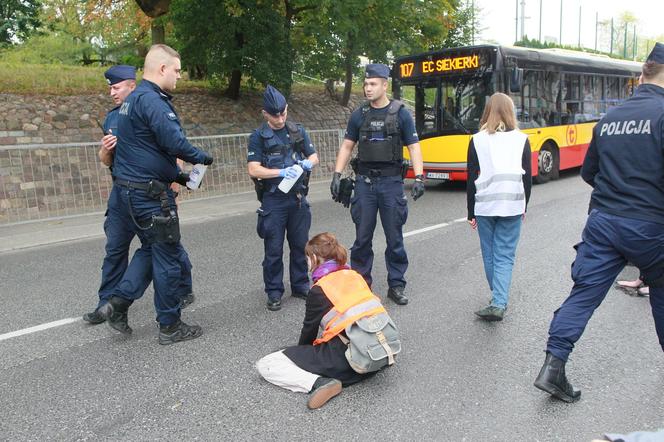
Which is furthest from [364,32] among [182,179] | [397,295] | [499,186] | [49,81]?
[182,179]

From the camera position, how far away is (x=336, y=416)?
308 centimetres

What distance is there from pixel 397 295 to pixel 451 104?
7651 millimetres

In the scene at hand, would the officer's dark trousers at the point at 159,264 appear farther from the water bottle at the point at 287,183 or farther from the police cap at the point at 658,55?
the police cap at the point at 658,55

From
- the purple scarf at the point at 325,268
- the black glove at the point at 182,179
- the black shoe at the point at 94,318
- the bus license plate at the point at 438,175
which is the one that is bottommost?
the black shoe at the point at 94,318

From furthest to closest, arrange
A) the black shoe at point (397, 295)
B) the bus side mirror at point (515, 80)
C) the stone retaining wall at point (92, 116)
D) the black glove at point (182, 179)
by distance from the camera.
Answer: the stone retaining wall at point (92, 116), the bus side mirror at point (515, 80), the black shoe at point (397, 295), the black glove at point (182, 179)

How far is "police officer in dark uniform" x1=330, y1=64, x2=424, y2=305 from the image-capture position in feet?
15.7

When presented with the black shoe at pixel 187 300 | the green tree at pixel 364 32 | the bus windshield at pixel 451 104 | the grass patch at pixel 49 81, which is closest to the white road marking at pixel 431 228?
the black shoe at pixel 187 300

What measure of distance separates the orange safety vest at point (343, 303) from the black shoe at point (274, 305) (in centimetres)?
142

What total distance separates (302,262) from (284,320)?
689 millimetres

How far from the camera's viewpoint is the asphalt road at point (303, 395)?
9.80ft

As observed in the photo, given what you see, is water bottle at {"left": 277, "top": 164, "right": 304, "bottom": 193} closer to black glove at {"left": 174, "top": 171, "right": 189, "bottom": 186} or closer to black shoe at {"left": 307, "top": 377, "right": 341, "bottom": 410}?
black glove at {"left": 174, "top": 171, "right": 189, "bottom": 186}

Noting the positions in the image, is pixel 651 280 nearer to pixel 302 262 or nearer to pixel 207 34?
pixel 302 262

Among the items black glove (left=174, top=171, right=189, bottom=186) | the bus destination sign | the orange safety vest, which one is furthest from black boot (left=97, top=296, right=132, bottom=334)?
the bus destination sign

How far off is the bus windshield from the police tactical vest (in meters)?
6.95
